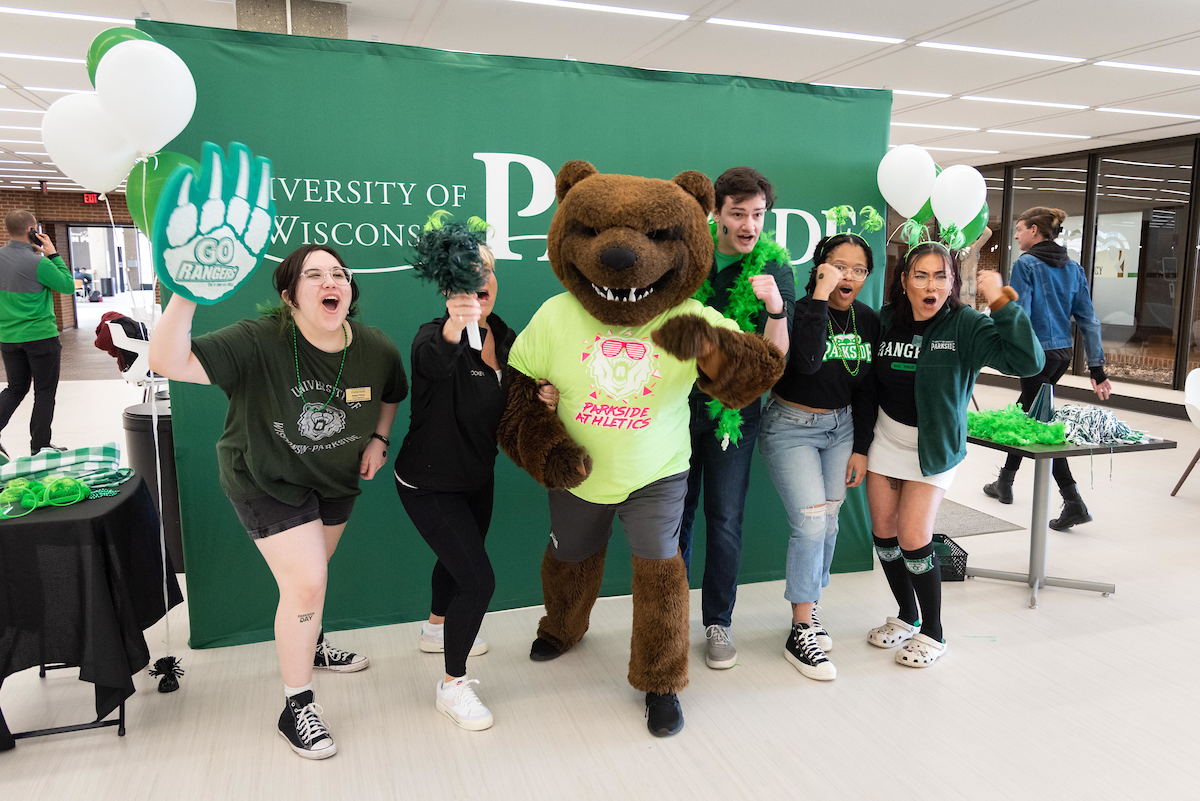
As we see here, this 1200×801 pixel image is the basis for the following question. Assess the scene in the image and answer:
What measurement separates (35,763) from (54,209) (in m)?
17.9

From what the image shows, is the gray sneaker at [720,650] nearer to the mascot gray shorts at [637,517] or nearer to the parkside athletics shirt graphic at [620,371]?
the mascot gray shorts at [637,517]

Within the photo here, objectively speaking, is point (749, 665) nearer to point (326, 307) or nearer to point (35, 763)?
point (326, 307)

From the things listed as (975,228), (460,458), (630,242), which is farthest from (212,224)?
(975,228)

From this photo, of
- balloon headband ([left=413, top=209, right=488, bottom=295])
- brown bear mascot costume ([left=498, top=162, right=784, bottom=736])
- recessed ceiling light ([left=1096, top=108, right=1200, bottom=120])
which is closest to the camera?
balloon headband ([left=413, top=209, right=488, bottom=295])

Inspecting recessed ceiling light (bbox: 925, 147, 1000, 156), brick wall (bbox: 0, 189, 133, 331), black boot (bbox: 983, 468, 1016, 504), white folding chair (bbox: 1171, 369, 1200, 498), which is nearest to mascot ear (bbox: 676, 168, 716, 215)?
black boot (bbox: 983, 468, 1016, 504)

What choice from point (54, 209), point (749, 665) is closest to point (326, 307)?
point (749, 665)

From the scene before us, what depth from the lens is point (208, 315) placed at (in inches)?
106

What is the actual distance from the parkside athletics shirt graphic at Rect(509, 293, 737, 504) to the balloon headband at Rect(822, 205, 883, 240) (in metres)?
0.97

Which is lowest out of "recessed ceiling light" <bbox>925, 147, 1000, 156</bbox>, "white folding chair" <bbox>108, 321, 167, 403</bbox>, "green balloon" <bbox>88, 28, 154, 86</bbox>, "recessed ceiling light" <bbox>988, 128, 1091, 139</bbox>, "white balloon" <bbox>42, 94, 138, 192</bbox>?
"white folding chair" <bbox>108, 321, 167, 403</bbox>

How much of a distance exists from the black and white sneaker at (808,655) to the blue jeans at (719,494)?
0.25m

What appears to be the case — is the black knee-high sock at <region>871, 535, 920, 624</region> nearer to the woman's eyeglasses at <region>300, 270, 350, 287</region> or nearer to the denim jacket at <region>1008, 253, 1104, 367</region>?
the woman's eyeglasses at <region>300, 270, 350, 287</region>

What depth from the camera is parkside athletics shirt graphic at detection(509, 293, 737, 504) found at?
2.23 meters

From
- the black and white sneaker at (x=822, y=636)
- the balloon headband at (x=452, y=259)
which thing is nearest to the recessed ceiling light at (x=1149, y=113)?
the black and white sneaker at (x=822, y=636)

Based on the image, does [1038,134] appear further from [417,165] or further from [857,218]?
[417,165]
